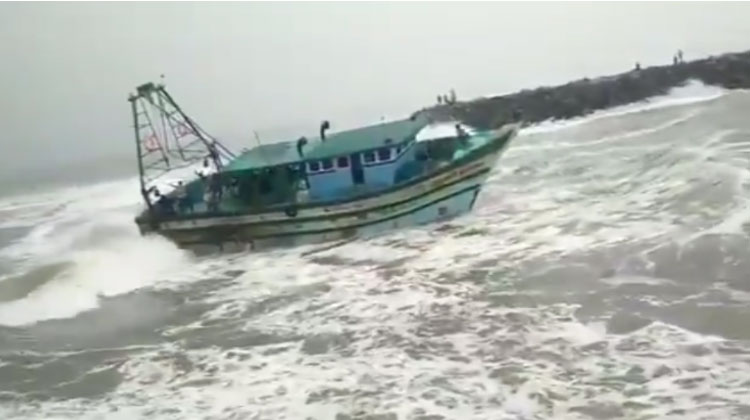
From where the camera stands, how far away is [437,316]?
13266 mm

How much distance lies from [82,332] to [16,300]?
3891 mm

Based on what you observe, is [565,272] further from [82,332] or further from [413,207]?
[82,332]

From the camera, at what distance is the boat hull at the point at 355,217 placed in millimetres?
19844

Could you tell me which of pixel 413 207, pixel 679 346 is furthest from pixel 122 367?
pixel 413 207

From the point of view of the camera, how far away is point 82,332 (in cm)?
1505

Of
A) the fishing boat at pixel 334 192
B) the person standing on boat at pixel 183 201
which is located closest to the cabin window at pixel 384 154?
the fishing boat at pixel 334 192

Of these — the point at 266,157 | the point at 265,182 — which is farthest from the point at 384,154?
the point at 266,157

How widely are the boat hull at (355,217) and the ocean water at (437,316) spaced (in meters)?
0.43

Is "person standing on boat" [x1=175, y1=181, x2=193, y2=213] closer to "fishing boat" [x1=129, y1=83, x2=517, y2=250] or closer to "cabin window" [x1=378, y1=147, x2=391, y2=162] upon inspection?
"fishing boat" [x1=129, y1=83, x2=517, y2=250]

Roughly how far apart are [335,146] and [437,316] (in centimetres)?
822

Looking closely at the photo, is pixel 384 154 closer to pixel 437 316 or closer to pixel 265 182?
pixel 265 182

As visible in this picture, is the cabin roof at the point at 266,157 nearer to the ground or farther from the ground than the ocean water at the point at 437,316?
farther from the ground

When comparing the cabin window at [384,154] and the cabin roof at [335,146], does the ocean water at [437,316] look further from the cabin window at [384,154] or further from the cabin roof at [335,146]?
the cabin roof at [335,146]

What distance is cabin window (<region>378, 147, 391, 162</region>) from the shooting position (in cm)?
2002
